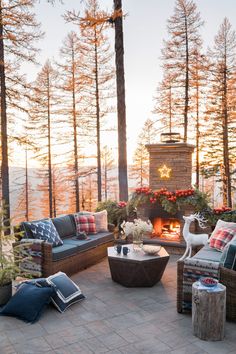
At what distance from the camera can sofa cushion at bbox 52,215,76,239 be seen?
621 centimetres

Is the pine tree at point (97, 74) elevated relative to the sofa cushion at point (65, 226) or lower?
elevated

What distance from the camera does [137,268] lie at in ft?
16.2

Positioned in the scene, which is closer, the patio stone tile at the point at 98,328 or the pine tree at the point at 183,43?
the patio stone tile at the point at 98,328

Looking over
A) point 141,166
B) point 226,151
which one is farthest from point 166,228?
point 141,166

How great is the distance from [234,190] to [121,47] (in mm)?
7652

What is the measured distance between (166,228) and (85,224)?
6.49ft

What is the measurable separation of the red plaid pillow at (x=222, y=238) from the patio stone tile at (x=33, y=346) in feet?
9.89

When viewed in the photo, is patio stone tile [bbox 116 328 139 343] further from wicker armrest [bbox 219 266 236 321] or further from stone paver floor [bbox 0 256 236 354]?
wicker armrest [bbox 219 266 236 321]

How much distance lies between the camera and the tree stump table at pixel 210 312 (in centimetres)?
341

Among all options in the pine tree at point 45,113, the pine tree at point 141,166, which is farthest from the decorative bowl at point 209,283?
the pine tree at point 141,166

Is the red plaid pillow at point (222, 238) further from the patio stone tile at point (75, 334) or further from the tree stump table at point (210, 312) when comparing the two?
the patio stone tile at point (75, 334)

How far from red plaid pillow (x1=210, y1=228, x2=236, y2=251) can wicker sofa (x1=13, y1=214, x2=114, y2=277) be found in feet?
7.05

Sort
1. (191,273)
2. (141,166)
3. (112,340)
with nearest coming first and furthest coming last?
1. (112,340)
2. (191,273)
3. (141,166)

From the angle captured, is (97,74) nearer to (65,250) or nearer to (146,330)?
(65,250)
